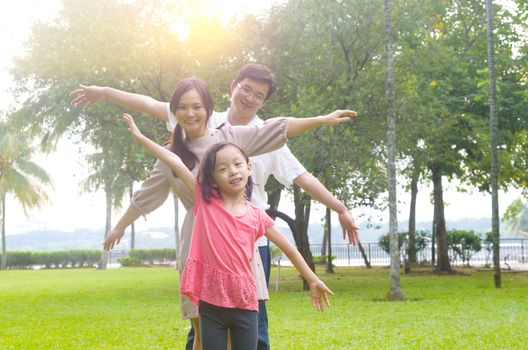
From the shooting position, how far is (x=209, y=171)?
2979 mm

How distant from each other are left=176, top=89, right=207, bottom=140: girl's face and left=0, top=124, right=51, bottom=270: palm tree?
39.9 metres

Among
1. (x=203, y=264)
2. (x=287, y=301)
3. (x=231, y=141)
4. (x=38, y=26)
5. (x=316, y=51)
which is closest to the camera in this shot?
(x=203, y=264)

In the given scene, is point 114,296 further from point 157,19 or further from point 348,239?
point 348,239

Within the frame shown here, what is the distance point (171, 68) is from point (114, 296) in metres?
5.49

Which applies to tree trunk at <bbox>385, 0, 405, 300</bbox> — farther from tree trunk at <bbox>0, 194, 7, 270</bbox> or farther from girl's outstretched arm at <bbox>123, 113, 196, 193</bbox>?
tree trunk at <bbox>0, 194, 7, 270</bbox>

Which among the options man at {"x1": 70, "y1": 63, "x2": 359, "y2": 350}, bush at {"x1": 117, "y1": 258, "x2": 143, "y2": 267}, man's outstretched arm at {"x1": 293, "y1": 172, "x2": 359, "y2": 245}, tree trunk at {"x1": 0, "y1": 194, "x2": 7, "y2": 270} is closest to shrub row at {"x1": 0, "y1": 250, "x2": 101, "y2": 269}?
tree trunk at {"x1": 0, "y1": 194, "x2": 7, "y2": 270}

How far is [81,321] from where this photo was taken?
39.4 feet

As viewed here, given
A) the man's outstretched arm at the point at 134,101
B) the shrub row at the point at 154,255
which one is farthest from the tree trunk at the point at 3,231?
the man's outstretched arm at the point at 134,101

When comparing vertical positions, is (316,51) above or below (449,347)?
above

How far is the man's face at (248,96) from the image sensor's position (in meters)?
3.43

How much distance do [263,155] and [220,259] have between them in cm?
74

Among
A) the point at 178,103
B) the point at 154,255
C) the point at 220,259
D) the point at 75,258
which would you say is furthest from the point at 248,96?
the point at 75,258

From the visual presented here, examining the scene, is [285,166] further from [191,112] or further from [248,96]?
[191,112]

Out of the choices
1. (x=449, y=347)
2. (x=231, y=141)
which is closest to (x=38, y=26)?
(x=449, y=347)
